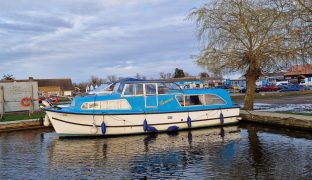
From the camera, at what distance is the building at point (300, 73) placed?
86.5 ft

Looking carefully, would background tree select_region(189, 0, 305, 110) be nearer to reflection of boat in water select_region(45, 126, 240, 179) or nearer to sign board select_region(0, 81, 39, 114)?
reflection of boat in water select_region(45, 126, 240, 179)

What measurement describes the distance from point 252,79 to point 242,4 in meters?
5.46

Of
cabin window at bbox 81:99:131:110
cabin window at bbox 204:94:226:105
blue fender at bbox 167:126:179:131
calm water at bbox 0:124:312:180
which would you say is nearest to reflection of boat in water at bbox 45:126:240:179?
calm water at bbox 0:124:312:180

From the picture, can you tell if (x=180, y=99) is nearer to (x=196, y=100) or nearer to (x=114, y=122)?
(x=196, y=100)

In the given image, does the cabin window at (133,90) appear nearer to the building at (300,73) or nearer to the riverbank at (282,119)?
the riverbank at (282,119)

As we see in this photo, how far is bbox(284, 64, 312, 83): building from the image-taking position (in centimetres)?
2637

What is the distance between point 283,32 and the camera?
26.3 metres

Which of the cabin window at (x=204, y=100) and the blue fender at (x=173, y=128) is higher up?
the cabin window at (x=204, y=100)

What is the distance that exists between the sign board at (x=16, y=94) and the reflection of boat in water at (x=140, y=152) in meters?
10.1

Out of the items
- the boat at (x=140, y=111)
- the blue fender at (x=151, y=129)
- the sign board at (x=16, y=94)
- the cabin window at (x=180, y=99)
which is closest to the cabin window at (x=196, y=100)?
the boat at (x=140, y=111)

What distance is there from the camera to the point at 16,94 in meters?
30.0

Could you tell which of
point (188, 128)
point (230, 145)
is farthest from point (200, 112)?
point (230, 145)

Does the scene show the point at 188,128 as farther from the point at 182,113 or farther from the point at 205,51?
the point at 205,51

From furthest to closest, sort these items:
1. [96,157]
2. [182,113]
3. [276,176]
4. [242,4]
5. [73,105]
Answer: [242,4], [182,113], [73,105], [96,157], [276,176]
